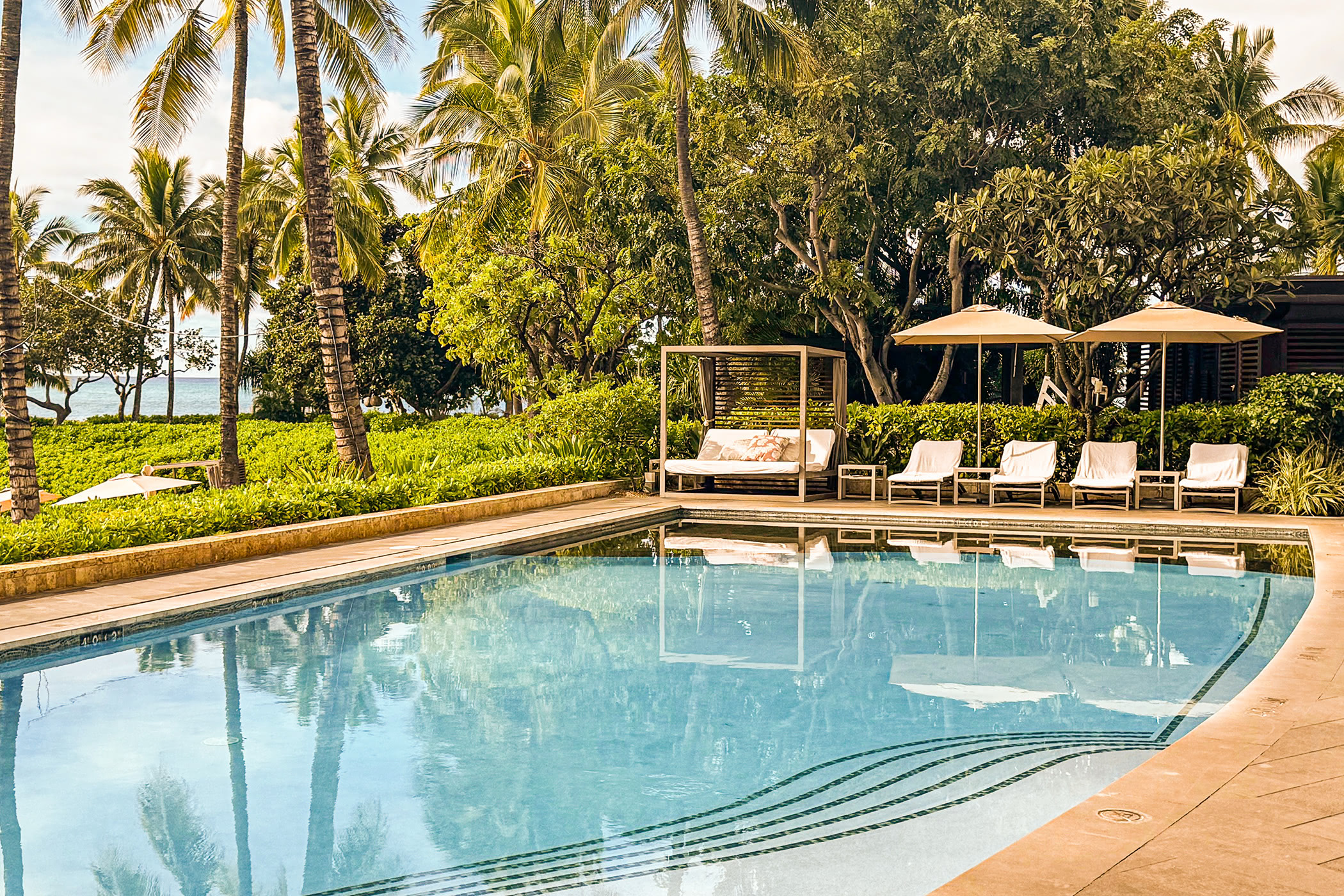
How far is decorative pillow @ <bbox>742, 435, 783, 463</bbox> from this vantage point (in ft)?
50.6

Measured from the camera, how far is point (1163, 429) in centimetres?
1380

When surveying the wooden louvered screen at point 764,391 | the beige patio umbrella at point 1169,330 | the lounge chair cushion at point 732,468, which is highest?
the beige patio umbrella at point 1169,330

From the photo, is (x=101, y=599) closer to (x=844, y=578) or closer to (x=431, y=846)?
(x=431, y=846)

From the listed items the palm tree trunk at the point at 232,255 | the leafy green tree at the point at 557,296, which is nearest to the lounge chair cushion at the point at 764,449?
the leafy green tree at the point at 557,296

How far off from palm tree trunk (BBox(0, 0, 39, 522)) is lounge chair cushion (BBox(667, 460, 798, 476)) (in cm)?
775

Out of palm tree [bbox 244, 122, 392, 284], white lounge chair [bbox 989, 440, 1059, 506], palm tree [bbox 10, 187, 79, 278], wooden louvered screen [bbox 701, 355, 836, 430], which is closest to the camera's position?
white lounge chair [bbox 989, 440, 1059, 506]

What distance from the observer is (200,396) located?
110 meters

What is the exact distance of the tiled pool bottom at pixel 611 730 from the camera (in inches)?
155

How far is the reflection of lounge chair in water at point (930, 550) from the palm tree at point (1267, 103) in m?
21.6

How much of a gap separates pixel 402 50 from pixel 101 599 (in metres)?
11.2

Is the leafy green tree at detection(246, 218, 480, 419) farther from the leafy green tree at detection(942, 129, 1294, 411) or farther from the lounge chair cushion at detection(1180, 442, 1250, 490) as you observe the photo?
the lounge chair cushion at detection(1180, 442, 1250, 490)

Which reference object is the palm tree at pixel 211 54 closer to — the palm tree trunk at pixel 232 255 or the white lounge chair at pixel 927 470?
the palm tree trunk at pixel 232 255

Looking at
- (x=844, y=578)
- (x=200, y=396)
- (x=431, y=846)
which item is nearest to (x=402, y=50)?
(x=844, y=578)

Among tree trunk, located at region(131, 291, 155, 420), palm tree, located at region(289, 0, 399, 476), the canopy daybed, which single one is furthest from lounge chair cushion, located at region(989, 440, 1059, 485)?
tree trunk, located at region(131, 291, 155, 420)
